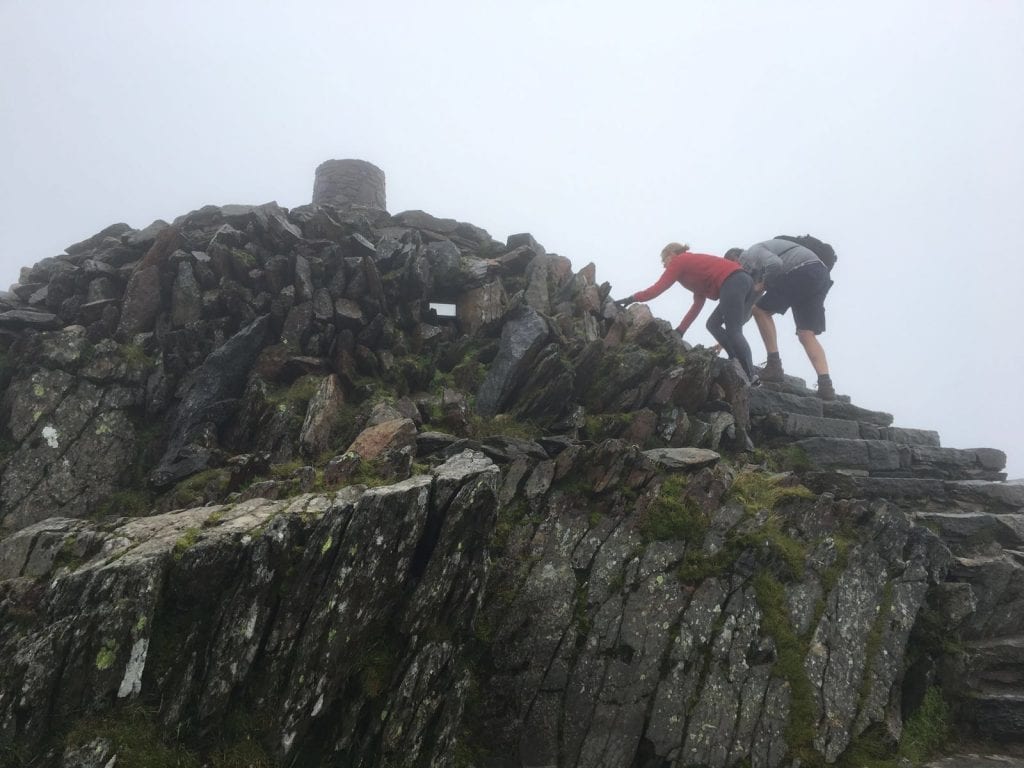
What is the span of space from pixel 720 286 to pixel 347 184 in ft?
58.3

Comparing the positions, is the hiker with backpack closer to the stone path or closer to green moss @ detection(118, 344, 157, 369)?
the stone path

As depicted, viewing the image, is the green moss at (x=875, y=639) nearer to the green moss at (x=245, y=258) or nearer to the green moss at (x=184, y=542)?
the green moss at (x=184, y=542)

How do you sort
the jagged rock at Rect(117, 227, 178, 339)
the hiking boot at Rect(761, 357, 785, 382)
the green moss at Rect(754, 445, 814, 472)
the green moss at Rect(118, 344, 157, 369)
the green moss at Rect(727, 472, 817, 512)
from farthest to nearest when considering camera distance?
1. the hiking boot at Rect(761, 357, 785, 382)
2. the jagged rock at Rect(117, 227, 178, 339)
3. the green moss at Rect(754, 445, 814, 472)
4. the green moss at Rect(118, 344, 157, 369)
5. the green moss at Rect(727, 472, 817, 512)

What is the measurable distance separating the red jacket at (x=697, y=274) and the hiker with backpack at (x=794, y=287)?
1069mm

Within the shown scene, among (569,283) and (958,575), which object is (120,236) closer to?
(569,283)

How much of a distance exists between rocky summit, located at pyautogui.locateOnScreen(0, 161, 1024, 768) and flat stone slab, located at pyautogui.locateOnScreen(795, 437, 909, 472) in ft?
0.25

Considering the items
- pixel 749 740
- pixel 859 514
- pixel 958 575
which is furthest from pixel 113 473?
pixel 958 575

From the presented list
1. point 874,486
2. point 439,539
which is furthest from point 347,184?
point 874,486

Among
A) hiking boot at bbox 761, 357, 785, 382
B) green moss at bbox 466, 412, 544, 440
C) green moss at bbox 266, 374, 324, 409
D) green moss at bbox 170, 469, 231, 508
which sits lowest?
green moss at bbox 170, 469, 231, 508

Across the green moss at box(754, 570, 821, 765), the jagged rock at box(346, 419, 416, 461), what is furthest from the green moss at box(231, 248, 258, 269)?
the green moss at box(754, 570, 821, 765)

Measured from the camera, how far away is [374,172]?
102 ft

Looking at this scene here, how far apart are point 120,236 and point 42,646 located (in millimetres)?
18899

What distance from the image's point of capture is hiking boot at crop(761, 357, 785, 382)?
868 inches

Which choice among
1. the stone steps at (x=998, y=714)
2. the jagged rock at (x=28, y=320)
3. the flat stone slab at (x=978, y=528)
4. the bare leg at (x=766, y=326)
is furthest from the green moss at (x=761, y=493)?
the jagged rock at (x=28, y=320)
